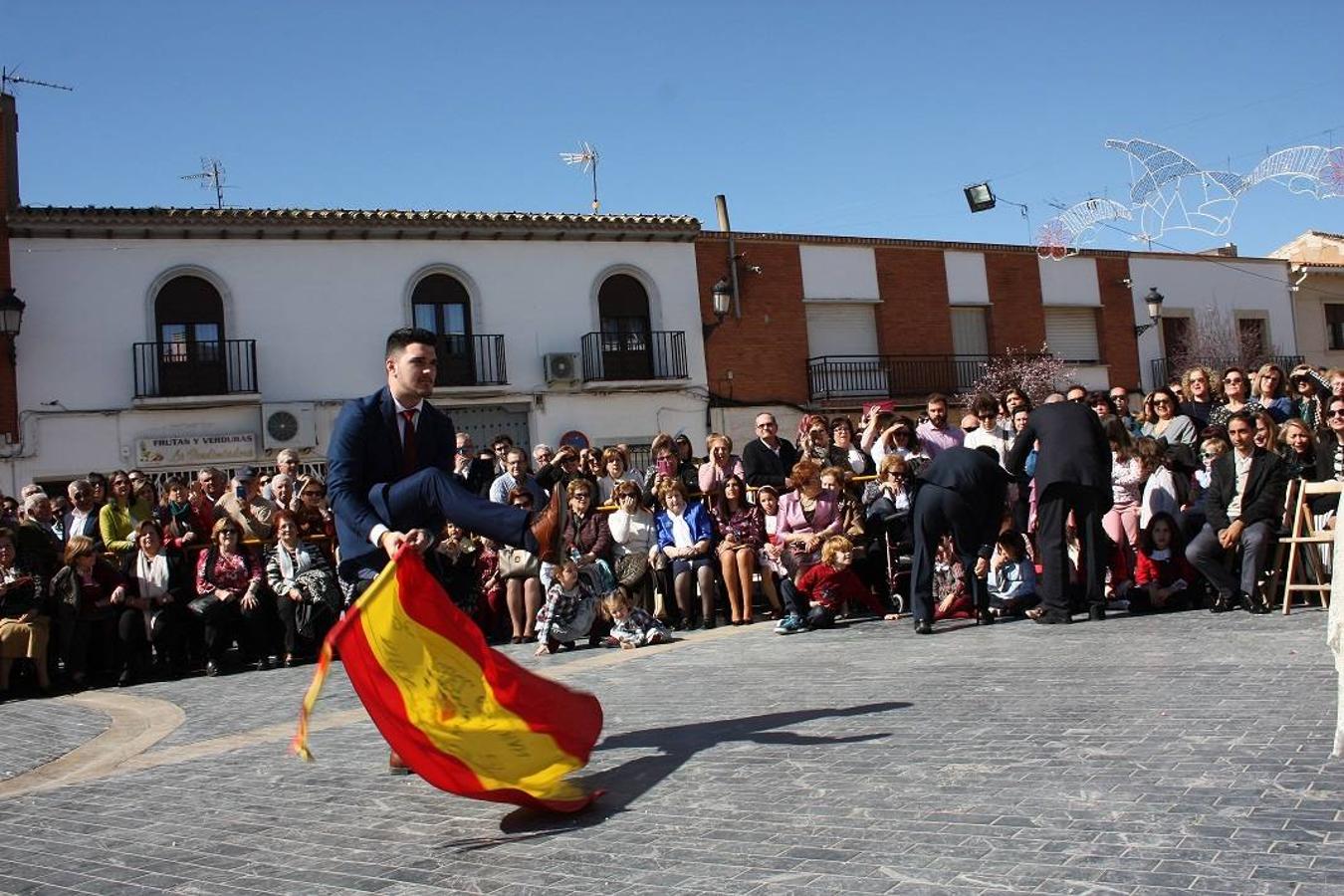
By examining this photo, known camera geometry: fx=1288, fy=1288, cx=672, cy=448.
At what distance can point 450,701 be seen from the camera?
16.1ft

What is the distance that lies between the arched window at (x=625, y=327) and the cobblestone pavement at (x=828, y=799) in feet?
Answer: 62.6

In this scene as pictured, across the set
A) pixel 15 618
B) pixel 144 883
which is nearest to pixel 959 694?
pixel 144 883

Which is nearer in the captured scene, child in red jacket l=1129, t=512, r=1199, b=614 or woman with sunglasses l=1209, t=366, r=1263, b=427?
child in red jacket l=1129, t=512, r=1199, b=614

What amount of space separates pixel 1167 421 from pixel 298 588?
7761mm

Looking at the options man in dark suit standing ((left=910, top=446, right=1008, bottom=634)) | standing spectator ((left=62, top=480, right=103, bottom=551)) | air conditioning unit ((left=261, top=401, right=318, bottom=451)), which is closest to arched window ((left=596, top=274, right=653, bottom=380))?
air conditioning unit ((left=261, top=401, right=318, bottom=451))

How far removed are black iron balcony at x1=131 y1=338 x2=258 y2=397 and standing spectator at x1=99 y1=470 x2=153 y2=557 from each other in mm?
11053

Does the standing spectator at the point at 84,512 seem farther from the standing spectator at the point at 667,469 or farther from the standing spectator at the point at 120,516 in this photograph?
the standing spectator at the point at 667,469

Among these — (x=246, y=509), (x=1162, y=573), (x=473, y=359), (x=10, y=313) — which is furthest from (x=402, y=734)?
(x=473, y=359)

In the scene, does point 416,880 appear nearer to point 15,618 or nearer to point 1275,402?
point 15,618

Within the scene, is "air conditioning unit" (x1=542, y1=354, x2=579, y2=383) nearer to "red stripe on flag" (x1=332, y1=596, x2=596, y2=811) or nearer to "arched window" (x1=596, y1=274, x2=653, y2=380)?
"arched window" (x1=596, y1=274, x2=653, y2=380)

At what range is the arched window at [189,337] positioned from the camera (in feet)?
76.2

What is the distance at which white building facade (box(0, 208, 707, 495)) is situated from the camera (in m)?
22.4

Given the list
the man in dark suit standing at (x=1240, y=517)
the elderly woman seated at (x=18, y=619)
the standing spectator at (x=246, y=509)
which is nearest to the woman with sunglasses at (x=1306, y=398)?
the man in dark suit standing at (x=1240, y=517)

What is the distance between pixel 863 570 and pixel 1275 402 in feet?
13.5
